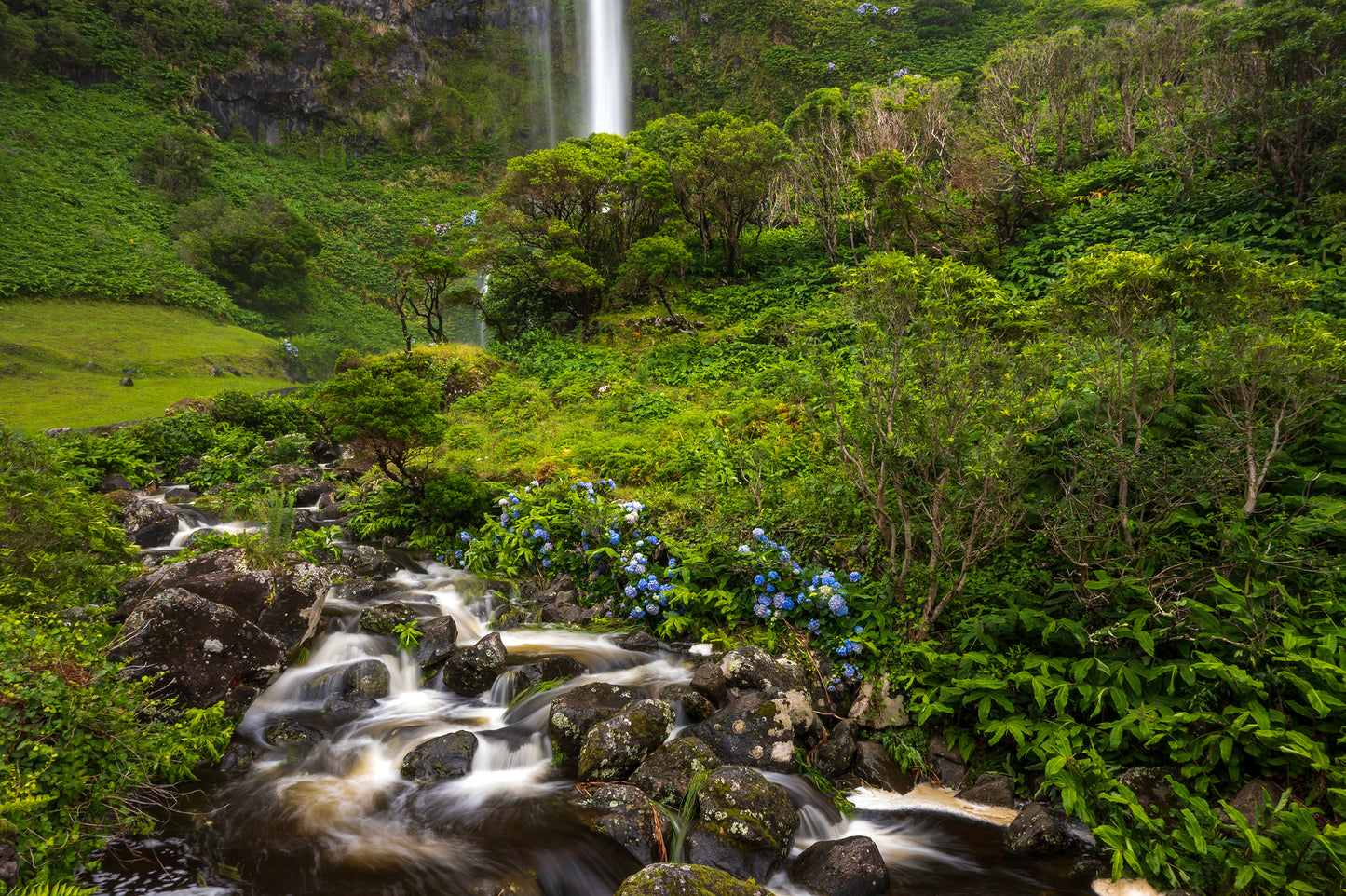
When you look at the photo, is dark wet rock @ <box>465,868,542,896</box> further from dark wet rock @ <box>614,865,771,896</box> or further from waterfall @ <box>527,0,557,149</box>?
waterfall @ <box>527,0,557,149</box>

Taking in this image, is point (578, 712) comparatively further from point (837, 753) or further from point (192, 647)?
point (192, 647)

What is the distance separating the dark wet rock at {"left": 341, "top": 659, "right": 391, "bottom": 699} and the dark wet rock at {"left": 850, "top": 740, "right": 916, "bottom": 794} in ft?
15.6

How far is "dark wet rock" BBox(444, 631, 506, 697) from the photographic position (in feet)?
20.6

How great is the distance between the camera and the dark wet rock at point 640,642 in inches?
268

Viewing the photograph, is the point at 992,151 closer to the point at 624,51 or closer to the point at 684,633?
the point at 684,633

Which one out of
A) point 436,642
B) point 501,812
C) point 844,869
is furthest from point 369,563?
point 844,869

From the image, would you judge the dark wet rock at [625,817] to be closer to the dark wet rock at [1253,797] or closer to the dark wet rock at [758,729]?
the dark wet rock at [758,729]

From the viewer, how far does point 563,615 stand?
24.4ft

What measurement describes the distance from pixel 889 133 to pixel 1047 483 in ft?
53.6

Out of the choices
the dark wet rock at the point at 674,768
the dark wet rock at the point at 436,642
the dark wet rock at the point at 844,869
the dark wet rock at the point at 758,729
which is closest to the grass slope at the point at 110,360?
the dark wet rock at the point at 436,642

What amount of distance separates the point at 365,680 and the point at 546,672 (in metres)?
1.87

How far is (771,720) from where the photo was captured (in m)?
5.18

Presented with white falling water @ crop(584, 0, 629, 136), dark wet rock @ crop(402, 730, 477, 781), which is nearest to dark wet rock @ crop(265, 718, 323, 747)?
dark wet rock @ crop(402, 730, 477, 781)

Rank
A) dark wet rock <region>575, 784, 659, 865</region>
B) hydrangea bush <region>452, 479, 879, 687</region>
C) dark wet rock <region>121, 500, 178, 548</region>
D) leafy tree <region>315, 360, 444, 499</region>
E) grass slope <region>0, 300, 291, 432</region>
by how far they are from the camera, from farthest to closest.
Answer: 1. grass slope <region>0, 300, 291, 432</region>
2. dark wet rock <region>121, 500, 178, 548</region>
3. leafy tree <region>315, 360, 444, 499</region>
4. hydrangea bush <region>452, 479, 879, 687</region>
5. dark wet rock <region>575, 784, 659, 865</region>
